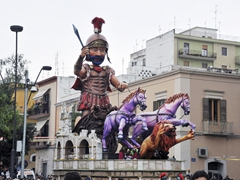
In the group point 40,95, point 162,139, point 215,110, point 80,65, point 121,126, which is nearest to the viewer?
point 162,139

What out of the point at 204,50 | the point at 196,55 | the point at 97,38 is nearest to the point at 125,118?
the point at 97,38

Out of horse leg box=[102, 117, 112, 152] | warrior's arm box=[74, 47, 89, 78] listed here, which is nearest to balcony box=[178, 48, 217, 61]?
warrior's arm box=[74, 47, 89, 78]

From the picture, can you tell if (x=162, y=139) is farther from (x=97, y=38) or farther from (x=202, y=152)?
(x=202, y=152)

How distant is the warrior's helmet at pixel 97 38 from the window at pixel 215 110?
13467mm

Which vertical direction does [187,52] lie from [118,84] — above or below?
above

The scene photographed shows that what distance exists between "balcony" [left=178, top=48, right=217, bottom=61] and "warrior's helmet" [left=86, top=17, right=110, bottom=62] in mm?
24771

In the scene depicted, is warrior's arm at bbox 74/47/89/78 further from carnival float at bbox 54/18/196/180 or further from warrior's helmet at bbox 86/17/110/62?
warrior's helmet at bbox 86/17/110/62

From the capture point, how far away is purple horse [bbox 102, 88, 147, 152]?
75.8 ft

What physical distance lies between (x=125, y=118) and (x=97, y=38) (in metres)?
3.95

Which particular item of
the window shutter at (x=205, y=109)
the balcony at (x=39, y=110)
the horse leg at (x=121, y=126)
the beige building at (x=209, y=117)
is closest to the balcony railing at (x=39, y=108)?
the balcony at (x=39, y=110)

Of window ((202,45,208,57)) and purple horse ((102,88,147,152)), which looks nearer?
purple horse ((102,88,147,152))

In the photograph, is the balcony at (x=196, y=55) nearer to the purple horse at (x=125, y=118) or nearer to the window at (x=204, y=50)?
the window at (x=204, y=50)

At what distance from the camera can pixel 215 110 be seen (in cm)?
3772

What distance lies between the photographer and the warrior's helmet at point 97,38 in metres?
25.0
